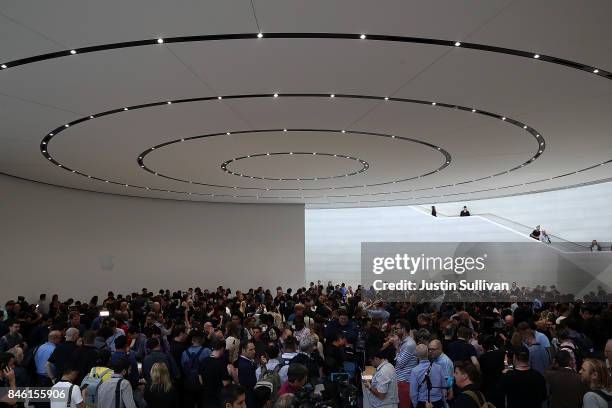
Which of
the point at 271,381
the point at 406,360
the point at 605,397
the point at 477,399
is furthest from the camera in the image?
the point at 406,360

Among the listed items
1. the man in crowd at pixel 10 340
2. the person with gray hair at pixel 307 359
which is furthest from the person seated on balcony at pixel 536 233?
the man in crowd at pixel 10 340

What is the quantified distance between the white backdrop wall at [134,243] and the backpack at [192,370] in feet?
36.7

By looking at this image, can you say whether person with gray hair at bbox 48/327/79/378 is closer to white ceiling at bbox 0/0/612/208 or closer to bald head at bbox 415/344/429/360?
white ceiling at bbox 0/0/612/208

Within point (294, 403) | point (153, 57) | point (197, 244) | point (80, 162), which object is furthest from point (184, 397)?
point (197, 244)

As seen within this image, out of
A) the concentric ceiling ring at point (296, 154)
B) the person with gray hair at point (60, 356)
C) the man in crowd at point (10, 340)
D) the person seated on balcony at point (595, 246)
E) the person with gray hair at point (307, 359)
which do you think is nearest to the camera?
the person with gray hair at point (307, 359)

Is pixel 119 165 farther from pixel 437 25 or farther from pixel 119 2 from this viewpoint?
pixel 437 25

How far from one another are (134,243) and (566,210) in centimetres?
1841

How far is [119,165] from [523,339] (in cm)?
1145

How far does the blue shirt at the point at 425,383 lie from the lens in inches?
238

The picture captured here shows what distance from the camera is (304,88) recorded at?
7941 mm

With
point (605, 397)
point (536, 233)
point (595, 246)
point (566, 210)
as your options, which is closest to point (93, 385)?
point (605, 397)

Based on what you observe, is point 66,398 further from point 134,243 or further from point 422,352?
point 134,243

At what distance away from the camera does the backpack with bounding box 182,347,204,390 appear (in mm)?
6527

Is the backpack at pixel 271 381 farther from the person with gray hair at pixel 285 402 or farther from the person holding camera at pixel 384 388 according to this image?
the person with gray hair at pixel 285 402
